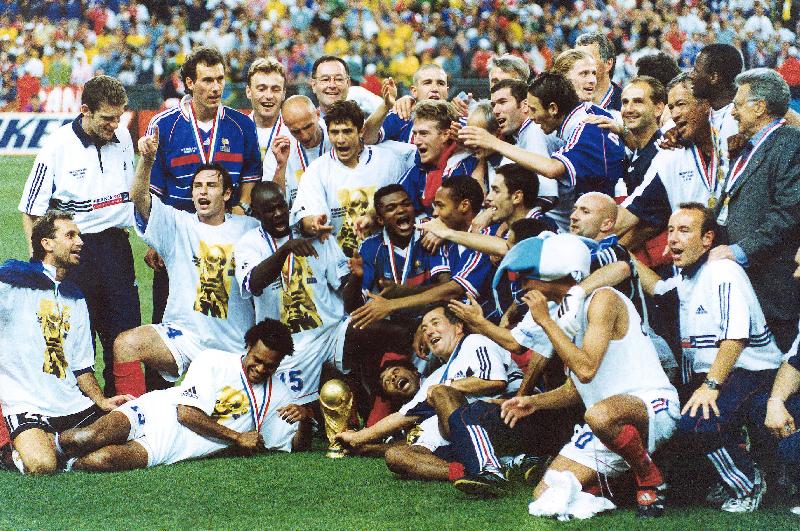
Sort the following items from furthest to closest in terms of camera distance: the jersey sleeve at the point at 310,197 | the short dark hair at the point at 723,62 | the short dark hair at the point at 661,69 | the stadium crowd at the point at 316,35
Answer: the stadium crowd at the point at 316,35 → the short dark hair at the point at 661,69 → the jersey sleeve at the point at 310,197 → the short dark hair at the point at 723,62

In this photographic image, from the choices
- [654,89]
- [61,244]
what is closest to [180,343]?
[61,244]

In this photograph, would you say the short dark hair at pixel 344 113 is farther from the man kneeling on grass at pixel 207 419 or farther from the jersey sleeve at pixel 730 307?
the jersey sleeve at pixel 730 307

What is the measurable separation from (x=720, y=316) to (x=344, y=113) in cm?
292

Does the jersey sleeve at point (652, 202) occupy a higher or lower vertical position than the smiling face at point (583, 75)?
lower

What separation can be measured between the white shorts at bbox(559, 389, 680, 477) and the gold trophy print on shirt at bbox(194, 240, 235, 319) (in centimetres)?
263

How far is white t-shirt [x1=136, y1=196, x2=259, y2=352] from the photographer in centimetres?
696

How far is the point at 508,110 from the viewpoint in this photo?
6.80m

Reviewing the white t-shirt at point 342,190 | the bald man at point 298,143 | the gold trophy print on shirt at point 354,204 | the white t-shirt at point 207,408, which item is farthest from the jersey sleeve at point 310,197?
the white t-shirt at point 207,408

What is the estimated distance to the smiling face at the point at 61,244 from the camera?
21.1 feet

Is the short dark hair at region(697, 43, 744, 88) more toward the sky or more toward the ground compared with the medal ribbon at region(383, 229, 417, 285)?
more toward the sky

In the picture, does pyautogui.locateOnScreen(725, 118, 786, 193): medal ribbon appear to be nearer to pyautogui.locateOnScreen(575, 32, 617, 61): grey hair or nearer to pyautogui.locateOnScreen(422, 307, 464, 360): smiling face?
pyautogui.locateOnScreen(422, 307, 464, 360): smiling face

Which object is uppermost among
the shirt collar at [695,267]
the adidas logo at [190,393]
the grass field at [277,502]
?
the shirt collar at [695,267]

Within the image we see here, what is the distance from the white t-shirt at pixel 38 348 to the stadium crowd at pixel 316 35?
1265 centimetres

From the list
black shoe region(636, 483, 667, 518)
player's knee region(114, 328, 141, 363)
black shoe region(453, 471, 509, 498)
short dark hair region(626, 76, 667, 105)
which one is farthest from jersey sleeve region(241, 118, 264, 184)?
black shoe region(636, 483, 667, 518)
